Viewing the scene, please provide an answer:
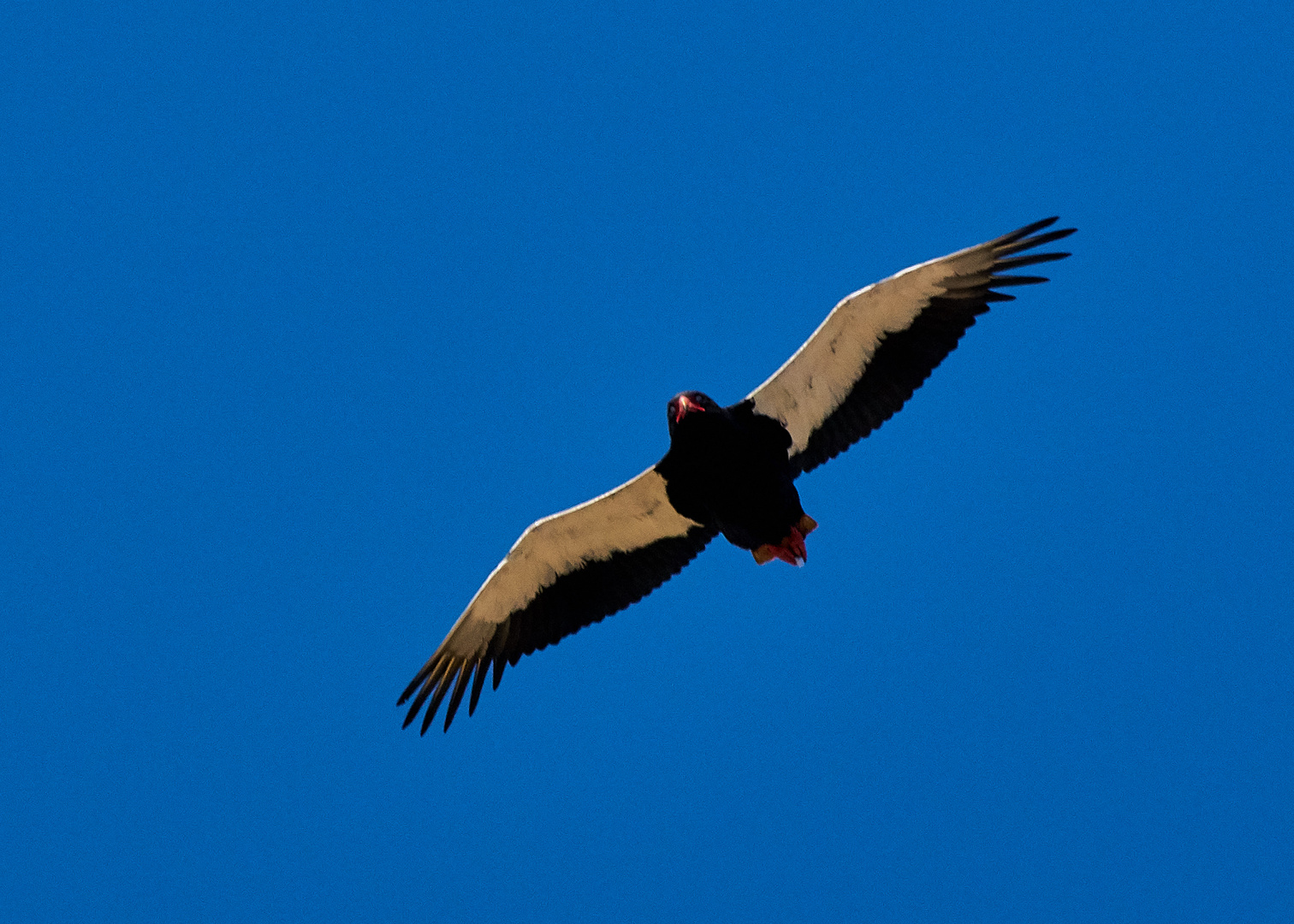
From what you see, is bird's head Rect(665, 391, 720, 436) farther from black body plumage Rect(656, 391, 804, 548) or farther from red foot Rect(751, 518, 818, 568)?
red foot Rect(751, 518, 818, 568)

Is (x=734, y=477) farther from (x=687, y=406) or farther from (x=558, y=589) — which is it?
(x=558, y=589)

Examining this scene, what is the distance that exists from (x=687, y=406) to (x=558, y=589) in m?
2.70

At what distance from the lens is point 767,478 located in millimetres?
13359

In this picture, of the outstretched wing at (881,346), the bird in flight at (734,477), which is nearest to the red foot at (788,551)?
the bird in flight at (734,477)

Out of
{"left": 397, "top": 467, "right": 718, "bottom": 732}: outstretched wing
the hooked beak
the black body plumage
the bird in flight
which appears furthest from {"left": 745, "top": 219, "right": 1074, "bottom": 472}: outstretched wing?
{"left": 397, "top": 467, "right": 718, "bottom": 732}: outstretched wing

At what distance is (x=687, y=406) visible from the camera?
513 inches

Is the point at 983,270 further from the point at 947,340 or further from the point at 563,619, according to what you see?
the point at 563,619

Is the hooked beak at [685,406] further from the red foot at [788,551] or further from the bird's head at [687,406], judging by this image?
the red foot at [788,551]

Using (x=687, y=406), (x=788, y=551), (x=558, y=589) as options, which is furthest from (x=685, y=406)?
(x=558, y=589)

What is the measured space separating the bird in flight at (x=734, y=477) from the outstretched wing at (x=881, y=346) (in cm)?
1

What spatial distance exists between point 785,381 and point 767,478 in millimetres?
1000

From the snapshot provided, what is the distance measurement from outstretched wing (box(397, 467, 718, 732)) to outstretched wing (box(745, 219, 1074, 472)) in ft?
5.14

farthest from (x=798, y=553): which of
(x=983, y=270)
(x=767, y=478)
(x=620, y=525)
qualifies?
(x=983, y=270)

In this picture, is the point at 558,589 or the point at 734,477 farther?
the point at 558,589
